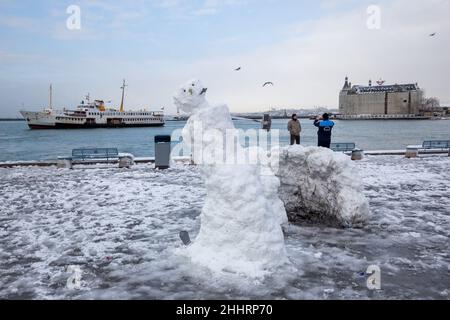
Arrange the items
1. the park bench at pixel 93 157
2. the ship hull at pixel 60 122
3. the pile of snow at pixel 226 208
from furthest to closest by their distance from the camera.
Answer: the ship hull at pixel 60 122 → the park bench at pixel 93 157 → the pile of snow at pixel 226 208

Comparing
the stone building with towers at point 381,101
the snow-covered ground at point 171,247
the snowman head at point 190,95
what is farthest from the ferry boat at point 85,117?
the stone building with towers at point 381,101

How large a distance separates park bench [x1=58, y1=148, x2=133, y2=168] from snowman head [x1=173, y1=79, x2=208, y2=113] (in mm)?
9336

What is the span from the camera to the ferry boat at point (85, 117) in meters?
83.5

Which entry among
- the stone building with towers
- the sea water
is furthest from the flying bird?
the stone building with towers

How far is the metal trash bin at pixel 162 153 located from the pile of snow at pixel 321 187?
6.90m

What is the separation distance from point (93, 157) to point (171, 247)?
9973mm

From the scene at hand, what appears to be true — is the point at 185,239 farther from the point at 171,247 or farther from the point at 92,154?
the point at 92,154

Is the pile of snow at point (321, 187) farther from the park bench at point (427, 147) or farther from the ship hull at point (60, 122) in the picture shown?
the ship hull at point (60, 122)

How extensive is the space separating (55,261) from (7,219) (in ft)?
8.99

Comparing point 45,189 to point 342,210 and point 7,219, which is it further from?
point 342,210

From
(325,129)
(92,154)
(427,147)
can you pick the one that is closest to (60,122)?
(92,154)

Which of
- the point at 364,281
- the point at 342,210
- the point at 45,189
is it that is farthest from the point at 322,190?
the point at 45,189
